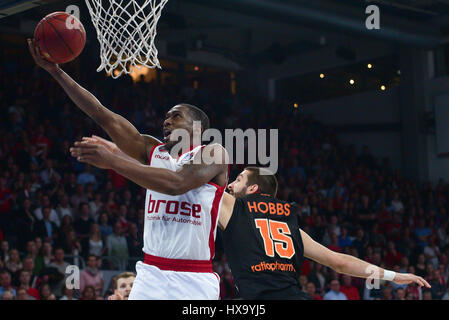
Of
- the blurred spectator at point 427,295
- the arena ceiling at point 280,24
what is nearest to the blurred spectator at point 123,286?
the arena ceiling at point 280,24

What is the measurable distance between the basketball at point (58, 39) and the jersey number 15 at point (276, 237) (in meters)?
1.59

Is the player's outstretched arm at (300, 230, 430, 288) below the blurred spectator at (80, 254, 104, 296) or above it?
above

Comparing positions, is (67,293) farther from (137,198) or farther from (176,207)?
(176,207)

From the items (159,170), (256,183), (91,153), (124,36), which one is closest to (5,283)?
(124,36)

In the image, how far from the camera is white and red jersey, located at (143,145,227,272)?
3.41 m

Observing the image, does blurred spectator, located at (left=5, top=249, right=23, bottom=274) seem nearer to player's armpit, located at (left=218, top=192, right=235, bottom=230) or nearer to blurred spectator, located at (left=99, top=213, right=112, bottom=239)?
blurred spectator, located at (left=99, top=213, right=112, bottom=239)

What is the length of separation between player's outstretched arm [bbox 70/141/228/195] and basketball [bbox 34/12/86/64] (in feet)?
3.38

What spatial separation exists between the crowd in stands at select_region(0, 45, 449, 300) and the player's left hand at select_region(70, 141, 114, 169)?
543 cm

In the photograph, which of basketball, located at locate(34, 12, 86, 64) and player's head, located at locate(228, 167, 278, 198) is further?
player's head, located at locate(228, 167, 278, 198)

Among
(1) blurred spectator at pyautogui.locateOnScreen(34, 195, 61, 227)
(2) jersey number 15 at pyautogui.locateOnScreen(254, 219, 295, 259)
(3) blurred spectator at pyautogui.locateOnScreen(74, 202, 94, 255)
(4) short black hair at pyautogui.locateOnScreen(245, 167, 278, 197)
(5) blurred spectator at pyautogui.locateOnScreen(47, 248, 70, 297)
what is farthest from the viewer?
(3) blurred spectator at pyautogui.locateOnScreen(74, 202, 94, 255)

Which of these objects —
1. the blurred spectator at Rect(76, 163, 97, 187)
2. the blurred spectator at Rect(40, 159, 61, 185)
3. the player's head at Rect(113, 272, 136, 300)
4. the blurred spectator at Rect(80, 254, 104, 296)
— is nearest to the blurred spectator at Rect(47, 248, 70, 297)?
the blurred spectator at Rect(80, 254, 104, 296)

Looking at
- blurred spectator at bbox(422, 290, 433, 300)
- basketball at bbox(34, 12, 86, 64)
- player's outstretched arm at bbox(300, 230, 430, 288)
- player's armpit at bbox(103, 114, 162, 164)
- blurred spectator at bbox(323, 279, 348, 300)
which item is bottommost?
blurred spectator at bbox(422, 290, 433, 300)

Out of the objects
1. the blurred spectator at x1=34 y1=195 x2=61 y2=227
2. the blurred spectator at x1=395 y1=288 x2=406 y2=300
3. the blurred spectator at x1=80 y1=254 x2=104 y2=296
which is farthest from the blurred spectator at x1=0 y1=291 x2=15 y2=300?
the blurred spectator at x1=395 y1=288 x2=406 y2=300

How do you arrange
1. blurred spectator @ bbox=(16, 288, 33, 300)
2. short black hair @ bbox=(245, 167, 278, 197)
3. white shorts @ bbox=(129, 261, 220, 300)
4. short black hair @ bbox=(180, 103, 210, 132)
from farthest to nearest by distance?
1. blurred spectator @ bbox=(16, 288, 33, 300)
2. short black hair @ bbox=(245, 167, 278, 197)
3. short black hair @ bbox=(180, 103, 210, 132)
4. white shorts @ bbox=(129, 261, 220, 300)
